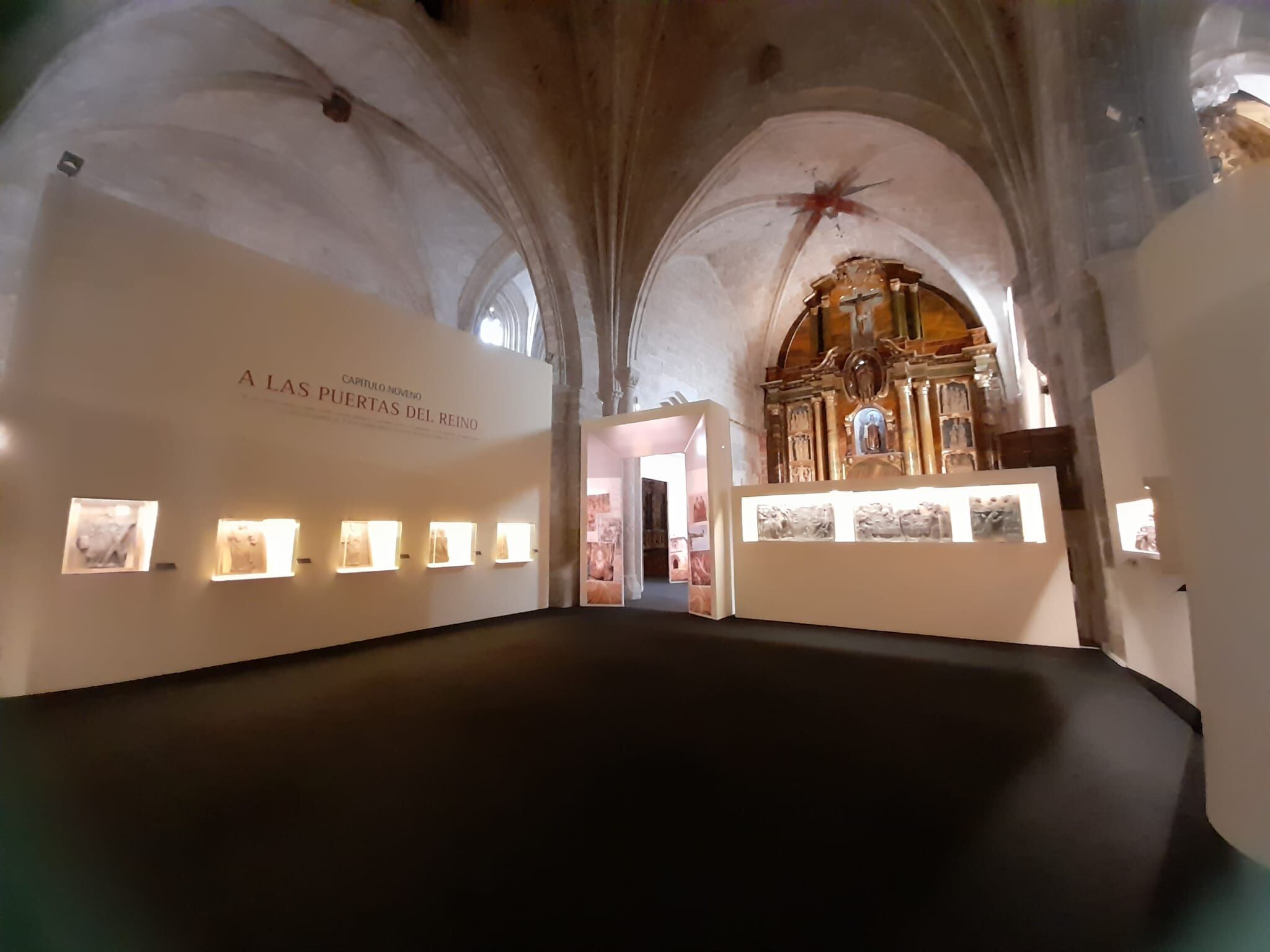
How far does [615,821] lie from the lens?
7.24ft

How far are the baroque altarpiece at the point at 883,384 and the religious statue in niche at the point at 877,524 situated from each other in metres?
10.2

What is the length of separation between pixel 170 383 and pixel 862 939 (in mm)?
6703

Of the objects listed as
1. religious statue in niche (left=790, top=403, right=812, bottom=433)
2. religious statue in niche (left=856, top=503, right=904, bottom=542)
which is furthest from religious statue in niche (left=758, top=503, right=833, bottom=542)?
religious statue in niche (left=790, top=403, right=812, bottom=433)

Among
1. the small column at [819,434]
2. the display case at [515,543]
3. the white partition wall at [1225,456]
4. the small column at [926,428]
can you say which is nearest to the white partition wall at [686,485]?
the display case at [515,543]

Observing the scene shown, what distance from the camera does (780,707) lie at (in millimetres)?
3672

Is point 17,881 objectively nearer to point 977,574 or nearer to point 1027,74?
point 977,574

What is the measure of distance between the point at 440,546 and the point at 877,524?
607 centimetres

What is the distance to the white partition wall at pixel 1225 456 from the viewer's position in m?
1.88

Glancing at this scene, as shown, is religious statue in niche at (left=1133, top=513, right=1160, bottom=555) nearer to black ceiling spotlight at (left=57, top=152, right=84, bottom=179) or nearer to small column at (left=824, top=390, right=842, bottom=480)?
small column at (left=824, top=390, right=842, bottom=480)

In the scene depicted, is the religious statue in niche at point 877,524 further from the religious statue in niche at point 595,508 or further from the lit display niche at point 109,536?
the lit display niche at point 109,536

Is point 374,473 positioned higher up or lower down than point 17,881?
higher up

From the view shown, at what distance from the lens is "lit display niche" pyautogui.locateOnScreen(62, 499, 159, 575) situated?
174 inches

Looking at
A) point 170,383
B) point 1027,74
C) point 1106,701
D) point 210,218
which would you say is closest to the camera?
point 1106,701

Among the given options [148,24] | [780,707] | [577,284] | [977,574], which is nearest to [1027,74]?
[977,574]
